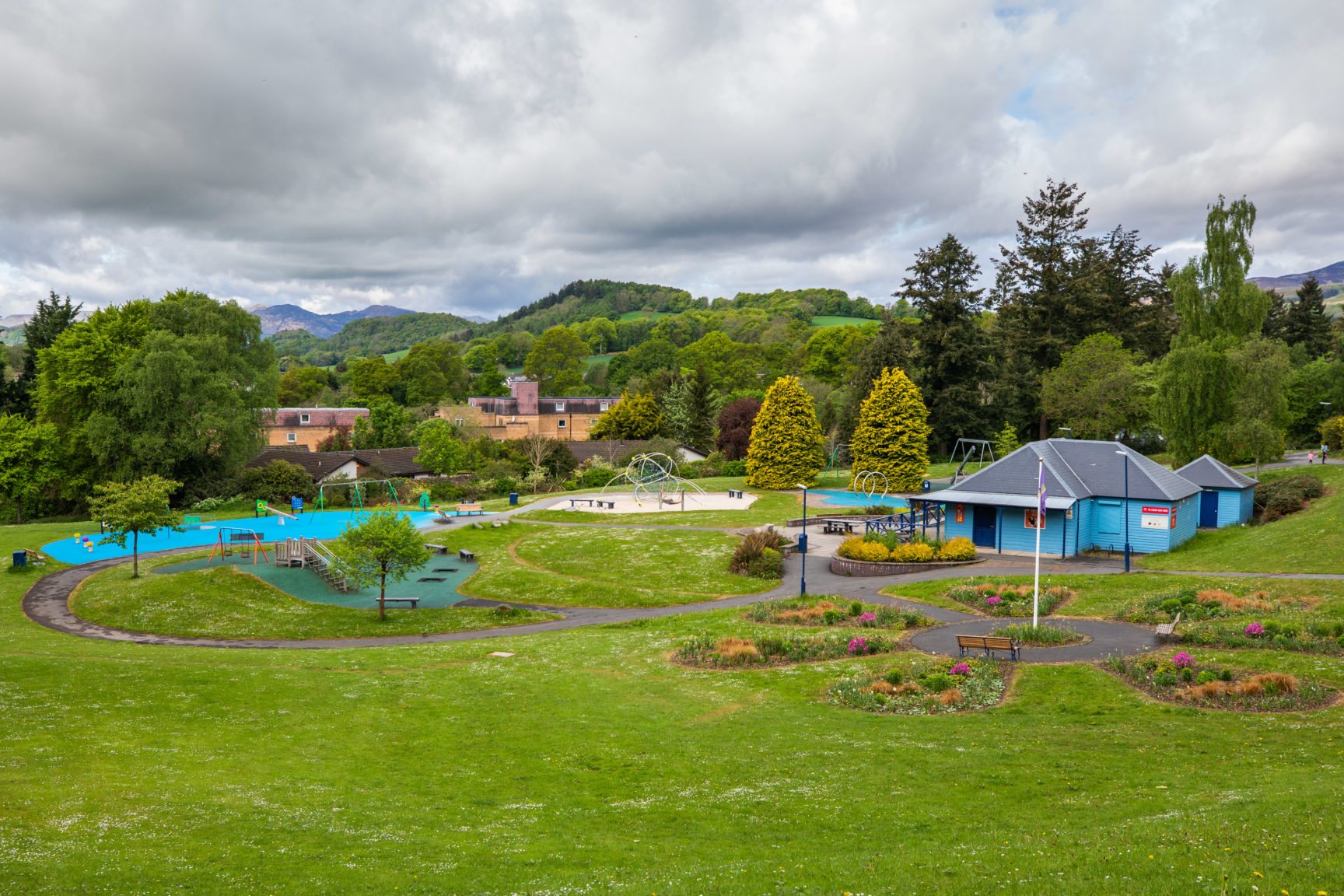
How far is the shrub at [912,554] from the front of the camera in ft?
115

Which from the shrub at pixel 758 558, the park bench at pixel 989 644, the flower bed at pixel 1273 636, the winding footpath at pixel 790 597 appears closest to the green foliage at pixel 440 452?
the winding footpath at pixel 790 597

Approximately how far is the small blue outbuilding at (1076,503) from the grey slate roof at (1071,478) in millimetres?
39

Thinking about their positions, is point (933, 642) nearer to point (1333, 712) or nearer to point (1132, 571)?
point (1333, 712)

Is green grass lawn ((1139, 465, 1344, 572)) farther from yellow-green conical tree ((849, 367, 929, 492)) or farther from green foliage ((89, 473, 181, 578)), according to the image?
green foliage ((89, 473, 181, 578))

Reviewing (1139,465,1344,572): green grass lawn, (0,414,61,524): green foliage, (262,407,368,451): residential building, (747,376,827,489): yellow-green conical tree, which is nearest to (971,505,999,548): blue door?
(1139,465,1344,572): green grass lawn

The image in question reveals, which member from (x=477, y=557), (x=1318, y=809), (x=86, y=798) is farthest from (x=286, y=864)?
(x=477, y=557)

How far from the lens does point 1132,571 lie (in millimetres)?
32000

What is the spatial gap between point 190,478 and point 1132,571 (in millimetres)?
59160

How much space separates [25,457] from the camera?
52.4 meters

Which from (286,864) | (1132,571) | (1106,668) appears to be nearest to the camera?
(286,864)

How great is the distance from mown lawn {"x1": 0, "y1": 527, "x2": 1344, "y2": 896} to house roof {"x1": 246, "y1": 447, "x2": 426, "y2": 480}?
4992 centimetres

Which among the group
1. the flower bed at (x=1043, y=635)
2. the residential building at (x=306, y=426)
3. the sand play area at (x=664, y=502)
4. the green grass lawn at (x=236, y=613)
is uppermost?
the residential building at (x=306, y=426)

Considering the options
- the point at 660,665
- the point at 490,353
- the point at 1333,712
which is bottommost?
the point at 660,665

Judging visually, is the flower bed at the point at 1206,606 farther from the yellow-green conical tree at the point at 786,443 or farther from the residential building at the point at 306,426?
the residential building at the point at 306,426
